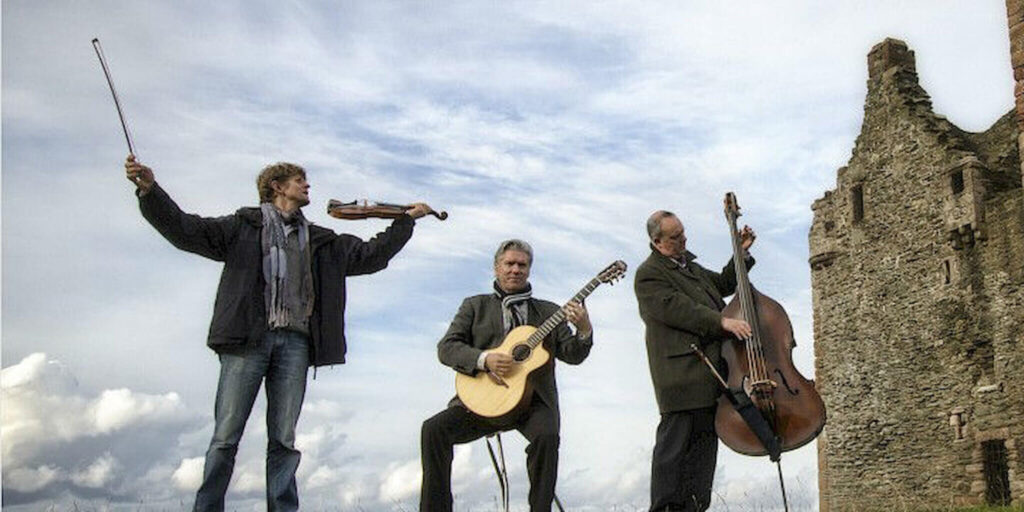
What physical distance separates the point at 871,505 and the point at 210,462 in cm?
2226

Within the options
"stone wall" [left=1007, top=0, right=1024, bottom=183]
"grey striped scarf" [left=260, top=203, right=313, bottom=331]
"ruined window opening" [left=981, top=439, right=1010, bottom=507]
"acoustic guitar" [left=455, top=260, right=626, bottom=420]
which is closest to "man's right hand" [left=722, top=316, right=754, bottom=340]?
"acoustic guitar" [left=455, top=260, right=626, bottom=420]

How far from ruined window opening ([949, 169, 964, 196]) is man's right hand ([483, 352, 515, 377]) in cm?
2005

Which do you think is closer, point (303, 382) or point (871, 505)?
point (303, 382)

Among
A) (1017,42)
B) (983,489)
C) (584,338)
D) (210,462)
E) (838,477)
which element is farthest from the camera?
(838,477)

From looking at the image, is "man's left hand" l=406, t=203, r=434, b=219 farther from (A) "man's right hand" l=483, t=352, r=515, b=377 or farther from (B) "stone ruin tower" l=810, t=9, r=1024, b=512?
(B) "stone ruin tower" l=810, t=9, r=1024, b=512

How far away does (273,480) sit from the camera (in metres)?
6.90

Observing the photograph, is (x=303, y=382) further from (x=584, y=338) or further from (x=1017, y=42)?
(x=1017, y=42)

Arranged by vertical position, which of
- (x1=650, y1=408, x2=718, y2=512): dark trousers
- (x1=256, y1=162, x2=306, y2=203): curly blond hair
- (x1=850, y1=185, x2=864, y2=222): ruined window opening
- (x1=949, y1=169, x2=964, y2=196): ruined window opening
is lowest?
(x1=650, y1=408, x2=718, y2=512): dark trousers

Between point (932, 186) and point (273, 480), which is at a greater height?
point (932, 186)

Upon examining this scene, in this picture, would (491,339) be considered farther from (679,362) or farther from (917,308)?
(917,308)

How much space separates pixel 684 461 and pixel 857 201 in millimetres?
22167

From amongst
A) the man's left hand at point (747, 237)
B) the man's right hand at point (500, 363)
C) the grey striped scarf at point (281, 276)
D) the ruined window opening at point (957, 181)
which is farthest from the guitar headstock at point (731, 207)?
the ruined window opening at point (957, 181)

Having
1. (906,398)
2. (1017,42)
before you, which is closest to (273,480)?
(1017,42)

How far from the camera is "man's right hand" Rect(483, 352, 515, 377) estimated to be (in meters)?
7.50
